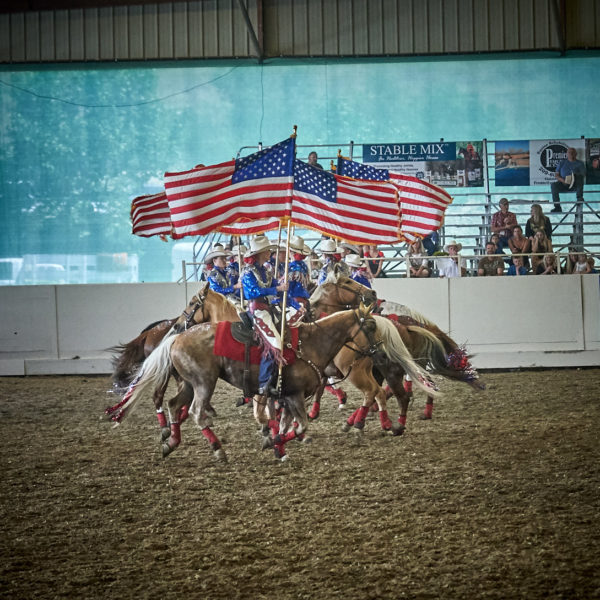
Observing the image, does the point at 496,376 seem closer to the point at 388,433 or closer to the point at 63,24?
the point at 388,433

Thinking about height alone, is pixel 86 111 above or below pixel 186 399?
above

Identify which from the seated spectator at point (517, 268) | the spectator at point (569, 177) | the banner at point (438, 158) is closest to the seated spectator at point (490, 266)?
the seated spectator at point (517, 268)

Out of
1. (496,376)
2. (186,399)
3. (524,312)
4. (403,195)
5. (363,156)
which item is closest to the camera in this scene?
(186,399)

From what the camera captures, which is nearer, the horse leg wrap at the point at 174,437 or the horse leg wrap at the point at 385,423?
the horse leg wrap at the point at 174,437

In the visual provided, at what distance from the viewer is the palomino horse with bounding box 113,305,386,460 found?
704cm

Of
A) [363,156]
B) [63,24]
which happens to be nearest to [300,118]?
[363,156]

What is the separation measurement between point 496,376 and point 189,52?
34.7 feet

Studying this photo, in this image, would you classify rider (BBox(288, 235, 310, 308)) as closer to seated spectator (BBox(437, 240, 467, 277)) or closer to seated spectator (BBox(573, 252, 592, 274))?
seated spectator (BBox(437, 240, 467, 277))

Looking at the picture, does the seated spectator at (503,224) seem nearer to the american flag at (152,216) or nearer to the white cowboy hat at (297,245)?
the american flag at (152,216)

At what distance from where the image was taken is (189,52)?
60.5ft

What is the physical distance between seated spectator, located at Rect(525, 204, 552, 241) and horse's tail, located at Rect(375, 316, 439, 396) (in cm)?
863

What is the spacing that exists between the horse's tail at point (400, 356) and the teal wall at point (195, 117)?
10290mm

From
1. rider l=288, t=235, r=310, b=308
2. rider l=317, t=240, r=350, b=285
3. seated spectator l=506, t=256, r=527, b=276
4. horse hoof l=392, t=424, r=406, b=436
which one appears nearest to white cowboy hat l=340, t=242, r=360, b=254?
rider l=317, t=240, r=350, b=285

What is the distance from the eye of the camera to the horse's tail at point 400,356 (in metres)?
7.92
